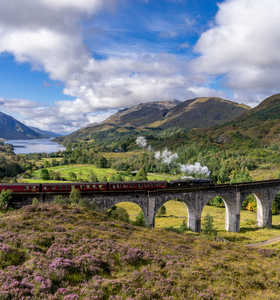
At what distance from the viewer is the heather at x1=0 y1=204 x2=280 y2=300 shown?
1129cm

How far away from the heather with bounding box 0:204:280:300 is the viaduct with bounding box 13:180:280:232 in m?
13.2

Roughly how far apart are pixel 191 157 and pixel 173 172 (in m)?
27.0

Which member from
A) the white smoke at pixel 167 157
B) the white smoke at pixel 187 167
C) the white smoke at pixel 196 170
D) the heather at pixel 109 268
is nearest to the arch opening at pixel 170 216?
the heather at pixel 109 268

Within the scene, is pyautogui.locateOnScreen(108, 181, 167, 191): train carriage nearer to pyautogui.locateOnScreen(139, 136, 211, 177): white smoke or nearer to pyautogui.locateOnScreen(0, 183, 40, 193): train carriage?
pyautogui.locateOnScreen(0, 183, 40, 193): train carriage

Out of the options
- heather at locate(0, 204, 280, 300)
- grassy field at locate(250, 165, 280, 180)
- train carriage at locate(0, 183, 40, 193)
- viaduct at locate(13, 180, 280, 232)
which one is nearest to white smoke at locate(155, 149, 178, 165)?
grassy field at locate(250, 165, 280, 180)

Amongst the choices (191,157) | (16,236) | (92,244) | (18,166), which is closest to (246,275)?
(92,244)

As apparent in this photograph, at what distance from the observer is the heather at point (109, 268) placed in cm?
1129

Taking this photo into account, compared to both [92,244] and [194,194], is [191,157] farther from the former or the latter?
[92,244]

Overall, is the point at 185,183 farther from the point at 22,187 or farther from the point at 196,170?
the point at 196,170

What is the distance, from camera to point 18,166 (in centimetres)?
10856

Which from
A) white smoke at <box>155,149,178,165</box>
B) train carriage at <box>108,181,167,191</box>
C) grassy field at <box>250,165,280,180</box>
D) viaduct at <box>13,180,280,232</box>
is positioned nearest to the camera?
viaduct at <box>13,180,280,232</box>

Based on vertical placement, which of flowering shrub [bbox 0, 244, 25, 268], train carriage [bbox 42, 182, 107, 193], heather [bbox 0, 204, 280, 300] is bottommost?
heather [bbox 0, 204, 280, 300]

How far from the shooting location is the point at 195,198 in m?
41.2

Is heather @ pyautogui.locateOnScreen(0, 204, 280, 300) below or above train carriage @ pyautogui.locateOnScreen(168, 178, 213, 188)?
below
